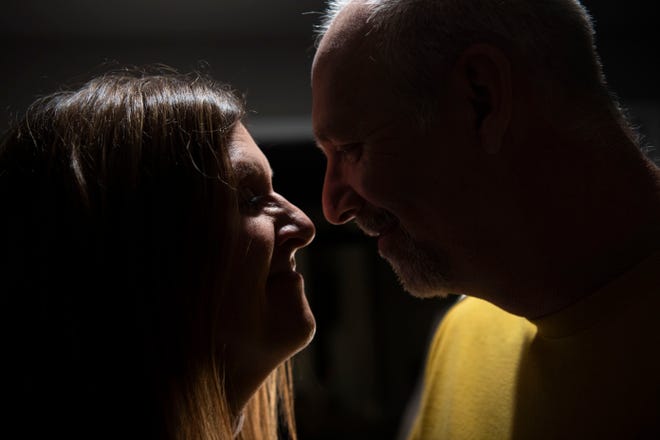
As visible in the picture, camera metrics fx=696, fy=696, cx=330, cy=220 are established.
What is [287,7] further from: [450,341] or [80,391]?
[80,391]

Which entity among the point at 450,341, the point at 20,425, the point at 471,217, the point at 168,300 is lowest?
the point at 450,341

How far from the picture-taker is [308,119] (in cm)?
265

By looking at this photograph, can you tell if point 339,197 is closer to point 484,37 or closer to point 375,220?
point 375,220

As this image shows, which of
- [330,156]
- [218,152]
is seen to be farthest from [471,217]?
[218,152]

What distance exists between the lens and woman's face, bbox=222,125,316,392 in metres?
1.00

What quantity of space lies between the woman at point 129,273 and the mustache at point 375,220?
0.16 meters

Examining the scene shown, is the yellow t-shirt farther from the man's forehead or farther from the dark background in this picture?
the dark background

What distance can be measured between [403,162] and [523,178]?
170 millimetres

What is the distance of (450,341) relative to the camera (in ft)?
4.31

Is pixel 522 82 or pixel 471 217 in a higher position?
pixel 522 82

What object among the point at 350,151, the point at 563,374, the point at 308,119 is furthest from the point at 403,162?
the point at 308,119

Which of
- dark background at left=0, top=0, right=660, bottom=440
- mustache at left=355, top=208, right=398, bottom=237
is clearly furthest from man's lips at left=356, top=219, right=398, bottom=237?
dark background at left=0, top=0, right=660, bottom=440

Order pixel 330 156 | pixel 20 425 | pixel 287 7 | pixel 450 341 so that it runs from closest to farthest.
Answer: pixel 20 425, pixel 330 156, pixel 450 341, pixel 287 7

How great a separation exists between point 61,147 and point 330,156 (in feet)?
1.33
